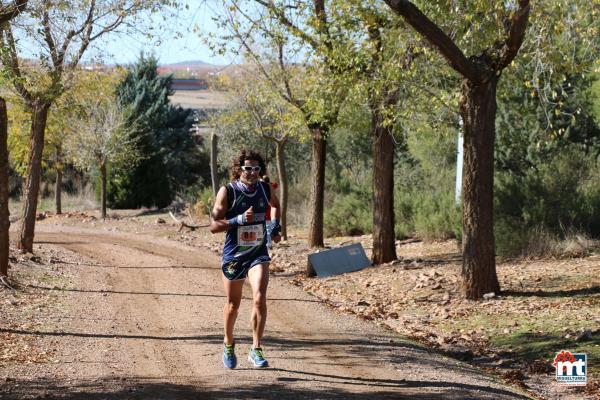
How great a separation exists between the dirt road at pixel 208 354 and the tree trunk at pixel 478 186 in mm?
2092

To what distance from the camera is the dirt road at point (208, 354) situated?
7609 mm

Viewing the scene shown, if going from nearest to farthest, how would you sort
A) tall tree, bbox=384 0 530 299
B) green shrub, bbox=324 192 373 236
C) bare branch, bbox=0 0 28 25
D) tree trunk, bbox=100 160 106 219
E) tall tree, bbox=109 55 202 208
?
bare branch, bbox=0 0 28 25, tall tree, bbox=384 0 530 299, green shrub, bbox=324 192 373 236, tree trunk, bbox=100 160 106 219, tall tree, bbox=109 55 202 208

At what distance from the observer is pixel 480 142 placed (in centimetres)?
1223

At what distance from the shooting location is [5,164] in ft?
40.8

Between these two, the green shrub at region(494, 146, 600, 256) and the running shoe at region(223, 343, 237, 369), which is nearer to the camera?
the running shoe at region(223, 343, 237, 369)

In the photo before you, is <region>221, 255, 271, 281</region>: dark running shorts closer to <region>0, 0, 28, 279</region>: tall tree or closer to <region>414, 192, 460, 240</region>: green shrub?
<region>0, 0, 28, 279</region>: tall tree

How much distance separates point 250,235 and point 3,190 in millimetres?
6175

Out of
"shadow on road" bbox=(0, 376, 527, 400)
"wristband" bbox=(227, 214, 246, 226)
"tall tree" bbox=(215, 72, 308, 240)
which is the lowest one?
"shadow on road" bbox=(0, 376, 527, 400)

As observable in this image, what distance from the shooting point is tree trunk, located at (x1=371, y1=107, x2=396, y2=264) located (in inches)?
651

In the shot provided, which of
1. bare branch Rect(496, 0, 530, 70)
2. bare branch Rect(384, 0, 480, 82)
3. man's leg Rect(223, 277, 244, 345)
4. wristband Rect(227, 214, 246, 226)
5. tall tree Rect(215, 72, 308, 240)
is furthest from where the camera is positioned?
tall tree Rect(215, 72, 308, 240)

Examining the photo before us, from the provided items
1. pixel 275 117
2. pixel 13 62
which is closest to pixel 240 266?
pixel 13 62

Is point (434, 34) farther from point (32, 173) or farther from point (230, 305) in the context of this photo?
point (32, 173)

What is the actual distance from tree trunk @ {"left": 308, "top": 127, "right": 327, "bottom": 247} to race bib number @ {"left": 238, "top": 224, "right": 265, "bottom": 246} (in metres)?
11.1

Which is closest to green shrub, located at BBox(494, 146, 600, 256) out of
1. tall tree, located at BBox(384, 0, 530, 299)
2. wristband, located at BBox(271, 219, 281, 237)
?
tall tree, located at BBox(384, 0, 530, 299)
